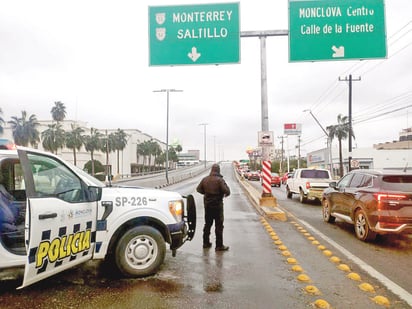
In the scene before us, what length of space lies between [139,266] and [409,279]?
152 inches

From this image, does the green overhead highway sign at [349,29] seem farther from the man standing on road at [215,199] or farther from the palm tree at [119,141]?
the palm tree at [119,141]

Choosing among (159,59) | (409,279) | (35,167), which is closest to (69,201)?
(35,167)

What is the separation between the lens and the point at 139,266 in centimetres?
528

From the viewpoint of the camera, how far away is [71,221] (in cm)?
447

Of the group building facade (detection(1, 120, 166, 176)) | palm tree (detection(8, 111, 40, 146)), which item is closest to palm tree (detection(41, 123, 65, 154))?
palm tree (detection(8, 111, 40, 146))

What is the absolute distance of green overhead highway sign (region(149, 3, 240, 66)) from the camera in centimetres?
1308

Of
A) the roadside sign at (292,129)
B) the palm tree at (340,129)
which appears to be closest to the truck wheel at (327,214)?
the palm tree at (340,129)

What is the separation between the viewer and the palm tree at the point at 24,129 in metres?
65.8

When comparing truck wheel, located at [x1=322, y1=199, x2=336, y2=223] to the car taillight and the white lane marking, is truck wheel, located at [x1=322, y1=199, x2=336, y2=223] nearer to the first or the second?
the white lane marking

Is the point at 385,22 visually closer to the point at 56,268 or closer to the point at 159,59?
the point at 159,59

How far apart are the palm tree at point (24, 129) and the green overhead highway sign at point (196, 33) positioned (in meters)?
59.3

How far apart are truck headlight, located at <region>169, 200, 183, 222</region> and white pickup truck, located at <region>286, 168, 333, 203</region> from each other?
39.5ft

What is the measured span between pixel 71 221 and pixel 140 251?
1200 millimetres

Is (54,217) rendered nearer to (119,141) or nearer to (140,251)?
(140,251)
